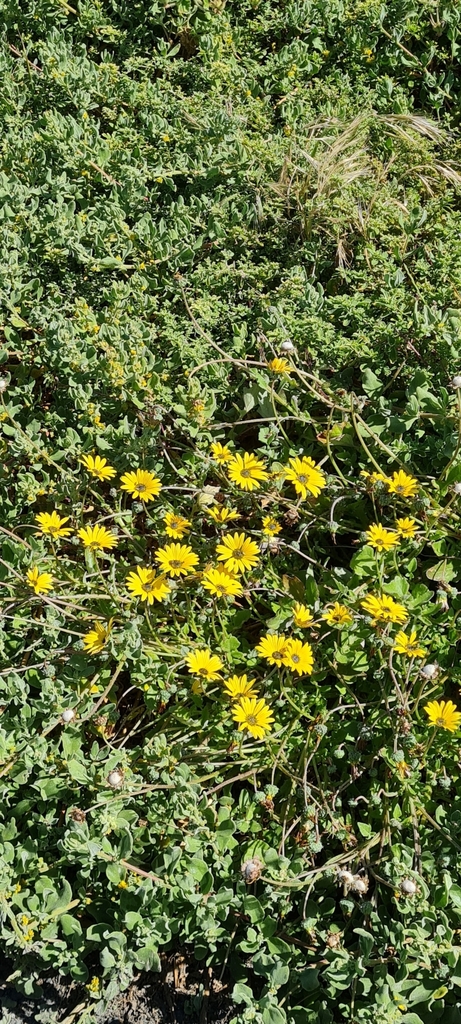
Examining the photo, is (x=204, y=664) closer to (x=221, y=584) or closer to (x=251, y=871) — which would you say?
(x=221, y=584)

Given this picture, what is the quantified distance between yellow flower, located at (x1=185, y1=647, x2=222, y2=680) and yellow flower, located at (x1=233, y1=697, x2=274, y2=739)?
12cm

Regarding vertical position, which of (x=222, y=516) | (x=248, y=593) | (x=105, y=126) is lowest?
(x=248, y=593)

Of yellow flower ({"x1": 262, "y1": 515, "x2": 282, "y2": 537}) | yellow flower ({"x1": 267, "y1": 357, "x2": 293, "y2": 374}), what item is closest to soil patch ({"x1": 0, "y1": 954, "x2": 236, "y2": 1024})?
yellow flower ({"x1": 262, "y1": 515, "x2": 282, "y2": 537})

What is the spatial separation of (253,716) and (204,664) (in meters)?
0.20

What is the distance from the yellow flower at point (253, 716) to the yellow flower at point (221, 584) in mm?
294

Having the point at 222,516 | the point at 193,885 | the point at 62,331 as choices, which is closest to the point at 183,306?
the point at 62,331

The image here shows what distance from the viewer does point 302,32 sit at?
3.95 m

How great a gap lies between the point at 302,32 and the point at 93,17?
1005mm

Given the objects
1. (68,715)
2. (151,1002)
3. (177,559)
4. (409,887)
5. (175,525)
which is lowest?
(151,1002)

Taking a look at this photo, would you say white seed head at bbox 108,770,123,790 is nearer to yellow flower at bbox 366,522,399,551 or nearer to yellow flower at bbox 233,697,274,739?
yellow flower at bbox 233,697,274,739

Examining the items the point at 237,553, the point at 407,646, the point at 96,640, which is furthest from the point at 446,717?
the point at 96,640

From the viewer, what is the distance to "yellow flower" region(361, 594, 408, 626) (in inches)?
85.5

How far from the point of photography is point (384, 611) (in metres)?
2.18

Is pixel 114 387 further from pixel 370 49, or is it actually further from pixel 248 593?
pixel 370 49
